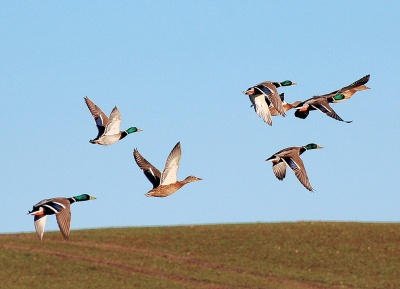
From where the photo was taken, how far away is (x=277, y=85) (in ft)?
58.1

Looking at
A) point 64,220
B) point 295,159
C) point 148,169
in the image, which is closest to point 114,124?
point 148,169

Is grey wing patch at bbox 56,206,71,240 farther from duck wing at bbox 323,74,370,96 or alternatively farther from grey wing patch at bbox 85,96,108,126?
duck wing at bbox 323,74,370,96

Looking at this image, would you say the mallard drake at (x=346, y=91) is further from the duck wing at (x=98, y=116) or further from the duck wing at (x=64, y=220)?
the duck wing at (x=64, y=220)

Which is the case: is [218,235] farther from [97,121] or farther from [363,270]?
[97,121]

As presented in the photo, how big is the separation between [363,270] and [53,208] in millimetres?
34926

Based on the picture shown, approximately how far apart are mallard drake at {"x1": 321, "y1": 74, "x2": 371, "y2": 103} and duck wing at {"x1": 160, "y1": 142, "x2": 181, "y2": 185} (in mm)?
3945

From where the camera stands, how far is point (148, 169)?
1602cm

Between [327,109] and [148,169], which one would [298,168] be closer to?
[327,109]

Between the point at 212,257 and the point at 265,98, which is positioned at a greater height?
the point at 265,98

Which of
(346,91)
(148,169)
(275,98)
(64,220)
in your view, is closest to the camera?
(64,220)

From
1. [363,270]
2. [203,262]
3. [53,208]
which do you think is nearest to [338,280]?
[363,270]

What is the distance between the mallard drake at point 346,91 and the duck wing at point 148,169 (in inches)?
154

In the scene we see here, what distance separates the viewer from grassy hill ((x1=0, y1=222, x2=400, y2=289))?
42281 millimetres

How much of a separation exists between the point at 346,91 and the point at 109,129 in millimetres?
5177
